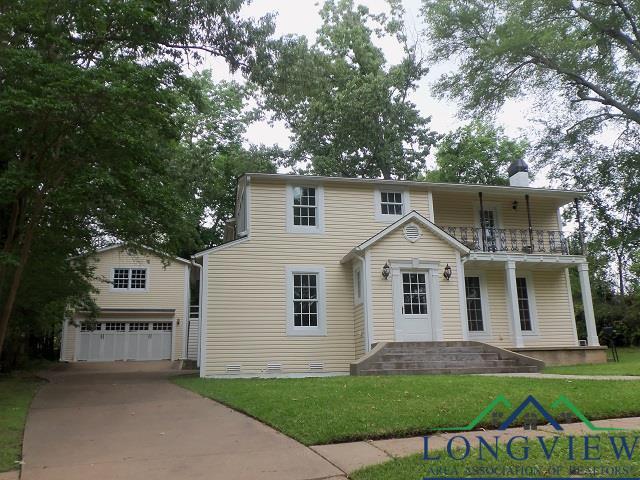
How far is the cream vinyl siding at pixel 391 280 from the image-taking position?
49.1 feet

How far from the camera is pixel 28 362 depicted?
21984mm

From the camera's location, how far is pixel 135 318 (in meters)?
26.1

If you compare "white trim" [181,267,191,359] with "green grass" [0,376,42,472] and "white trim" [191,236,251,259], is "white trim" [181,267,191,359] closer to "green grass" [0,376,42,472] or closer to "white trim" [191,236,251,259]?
"white trim" [191,236,251,259]

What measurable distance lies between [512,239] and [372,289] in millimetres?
6868

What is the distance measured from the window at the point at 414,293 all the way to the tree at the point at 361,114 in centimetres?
1489

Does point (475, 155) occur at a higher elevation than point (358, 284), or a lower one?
higher

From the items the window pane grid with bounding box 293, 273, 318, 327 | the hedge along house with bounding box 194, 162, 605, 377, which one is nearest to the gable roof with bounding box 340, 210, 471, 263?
the hedge along house with bounding box 194, 162, 605, 377

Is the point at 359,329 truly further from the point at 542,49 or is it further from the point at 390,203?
the point at 542,49

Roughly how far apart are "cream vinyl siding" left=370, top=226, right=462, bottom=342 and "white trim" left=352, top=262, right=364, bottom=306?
53 cm

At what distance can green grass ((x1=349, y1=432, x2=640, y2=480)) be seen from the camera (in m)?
4.02

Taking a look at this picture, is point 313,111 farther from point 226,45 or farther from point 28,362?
point 28,362

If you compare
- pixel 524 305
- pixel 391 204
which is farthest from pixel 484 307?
pixel 391 204

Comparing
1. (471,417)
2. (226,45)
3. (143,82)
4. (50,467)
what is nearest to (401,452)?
(471,417)

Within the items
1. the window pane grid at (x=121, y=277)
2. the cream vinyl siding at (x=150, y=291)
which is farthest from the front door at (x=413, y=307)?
the window pane grid at (x=121, y=277)
